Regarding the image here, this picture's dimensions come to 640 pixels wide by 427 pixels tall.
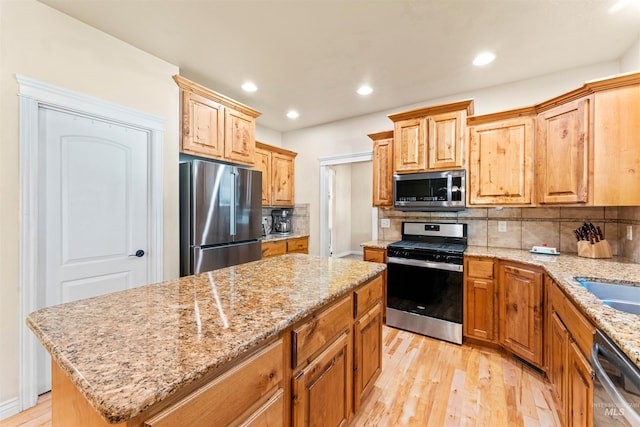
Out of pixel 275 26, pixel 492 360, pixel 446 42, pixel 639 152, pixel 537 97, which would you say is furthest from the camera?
pixel 537 97

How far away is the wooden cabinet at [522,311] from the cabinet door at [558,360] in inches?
9.5

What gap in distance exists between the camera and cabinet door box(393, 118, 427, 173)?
300 cm

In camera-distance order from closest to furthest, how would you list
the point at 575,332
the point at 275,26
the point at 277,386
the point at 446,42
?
the point at 277,386 → the point at 575,332 → the point at 275,26 → the point at 446,42

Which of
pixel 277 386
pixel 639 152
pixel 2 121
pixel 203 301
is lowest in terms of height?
pixel 277 386

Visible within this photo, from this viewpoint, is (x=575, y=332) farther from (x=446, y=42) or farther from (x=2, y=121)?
(x=2, y=121)

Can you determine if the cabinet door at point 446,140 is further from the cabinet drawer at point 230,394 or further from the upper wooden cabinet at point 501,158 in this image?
the cabinet drawer at point 230,394

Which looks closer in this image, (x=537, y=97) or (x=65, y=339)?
(x=65, y=339)

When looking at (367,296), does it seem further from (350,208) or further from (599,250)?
(350,208)

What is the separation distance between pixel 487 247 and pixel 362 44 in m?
2.45

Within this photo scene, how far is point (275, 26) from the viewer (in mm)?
2082

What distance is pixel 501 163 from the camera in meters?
2.67

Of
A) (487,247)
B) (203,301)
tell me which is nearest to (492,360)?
(487,247)

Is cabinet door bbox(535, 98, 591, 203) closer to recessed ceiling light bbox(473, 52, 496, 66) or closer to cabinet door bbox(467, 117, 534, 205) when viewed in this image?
cabinet door bbox(467, 117, 534, 205)

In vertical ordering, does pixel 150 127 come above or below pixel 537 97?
below
